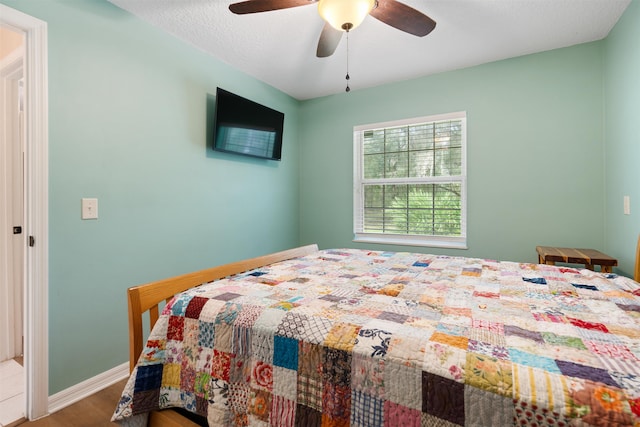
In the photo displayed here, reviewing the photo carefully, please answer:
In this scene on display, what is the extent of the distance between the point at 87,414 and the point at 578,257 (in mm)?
3111

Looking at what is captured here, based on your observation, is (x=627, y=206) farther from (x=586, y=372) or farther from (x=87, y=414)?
(x=87, y=414)

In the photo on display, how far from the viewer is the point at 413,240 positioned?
10.5 ft

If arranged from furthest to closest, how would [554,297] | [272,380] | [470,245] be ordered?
[470,245]
[554,297]
[272,380]

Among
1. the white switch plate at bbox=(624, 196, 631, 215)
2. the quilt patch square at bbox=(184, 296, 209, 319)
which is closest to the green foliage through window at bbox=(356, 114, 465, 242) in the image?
the white switch plate at bbox=(624, 196, 631, 215)

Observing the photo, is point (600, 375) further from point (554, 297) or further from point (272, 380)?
point (272, 380)

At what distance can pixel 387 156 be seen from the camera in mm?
3326

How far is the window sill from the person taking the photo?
296 cm

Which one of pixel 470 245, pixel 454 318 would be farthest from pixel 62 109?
pixel 470 245

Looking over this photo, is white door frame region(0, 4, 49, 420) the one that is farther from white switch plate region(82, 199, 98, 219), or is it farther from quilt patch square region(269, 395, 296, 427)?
quilt patch square region(269, 395, 296, 427)

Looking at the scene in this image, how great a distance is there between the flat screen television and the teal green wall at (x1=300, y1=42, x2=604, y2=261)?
97 centimetres

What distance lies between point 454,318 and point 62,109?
2.20 meters

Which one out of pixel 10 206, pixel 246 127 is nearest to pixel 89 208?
pixel 10 206

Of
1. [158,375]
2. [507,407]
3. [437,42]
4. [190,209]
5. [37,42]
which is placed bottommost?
[158,375]

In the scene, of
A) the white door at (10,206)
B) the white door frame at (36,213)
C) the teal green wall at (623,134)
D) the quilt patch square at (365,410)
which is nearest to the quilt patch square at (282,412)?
the quilt patch square at (365,410)
